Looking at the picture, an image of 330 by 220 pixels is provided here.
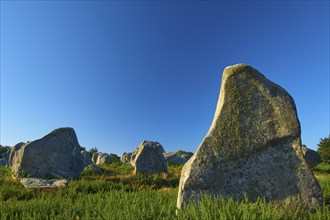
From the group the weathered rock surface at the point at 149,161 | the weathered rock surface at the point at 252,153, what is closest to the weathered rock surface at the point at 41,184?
the weathered rock surface at the point at 149,161

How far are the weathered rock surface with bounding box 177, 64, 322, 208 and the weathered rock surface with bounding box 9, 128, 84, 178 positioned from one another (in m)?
13.0

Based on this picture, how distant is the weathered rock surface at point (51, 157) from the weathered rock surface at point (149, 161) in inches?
146

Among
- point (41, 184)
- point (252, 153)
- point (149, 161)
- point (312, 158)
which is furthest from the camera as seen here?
point (312, 158)

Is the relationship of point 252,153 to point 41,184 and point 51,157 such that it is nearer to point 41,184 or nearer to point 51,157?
point 41,184

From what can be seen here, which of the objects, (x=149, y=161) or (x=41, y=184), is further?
(x=149, y=161)

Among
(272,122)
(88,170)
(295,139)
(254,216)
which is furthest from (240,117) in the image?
(88,170)

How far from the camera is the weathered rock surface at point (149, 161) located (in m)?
19.6

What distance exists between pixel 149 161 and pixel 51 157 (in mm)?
6171

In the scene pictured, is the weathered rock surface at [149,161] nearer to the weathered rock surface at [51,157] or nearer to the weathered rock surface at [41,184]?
the weathered rock surface at [51,157]

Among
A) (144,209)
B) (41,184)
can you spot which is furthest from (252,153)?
(41,184)

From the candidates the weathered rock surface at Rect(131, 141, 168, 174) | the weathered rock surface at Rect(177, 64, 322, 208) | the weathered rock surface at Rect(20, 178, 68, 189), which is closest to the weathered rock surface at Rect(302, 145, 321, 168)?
the weathered rock surface at Rect(131, 141, 168, 174)

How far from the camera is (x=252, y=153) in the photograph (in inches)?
241

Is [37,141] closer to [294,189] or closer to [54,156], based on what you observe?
[54,156]

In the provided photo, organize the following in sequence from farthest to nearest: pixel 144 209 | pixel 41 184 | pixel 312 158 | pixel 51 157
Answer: pixel 312 158 → pixel 51 157 → pixel 41 184 → pixel 144 209
